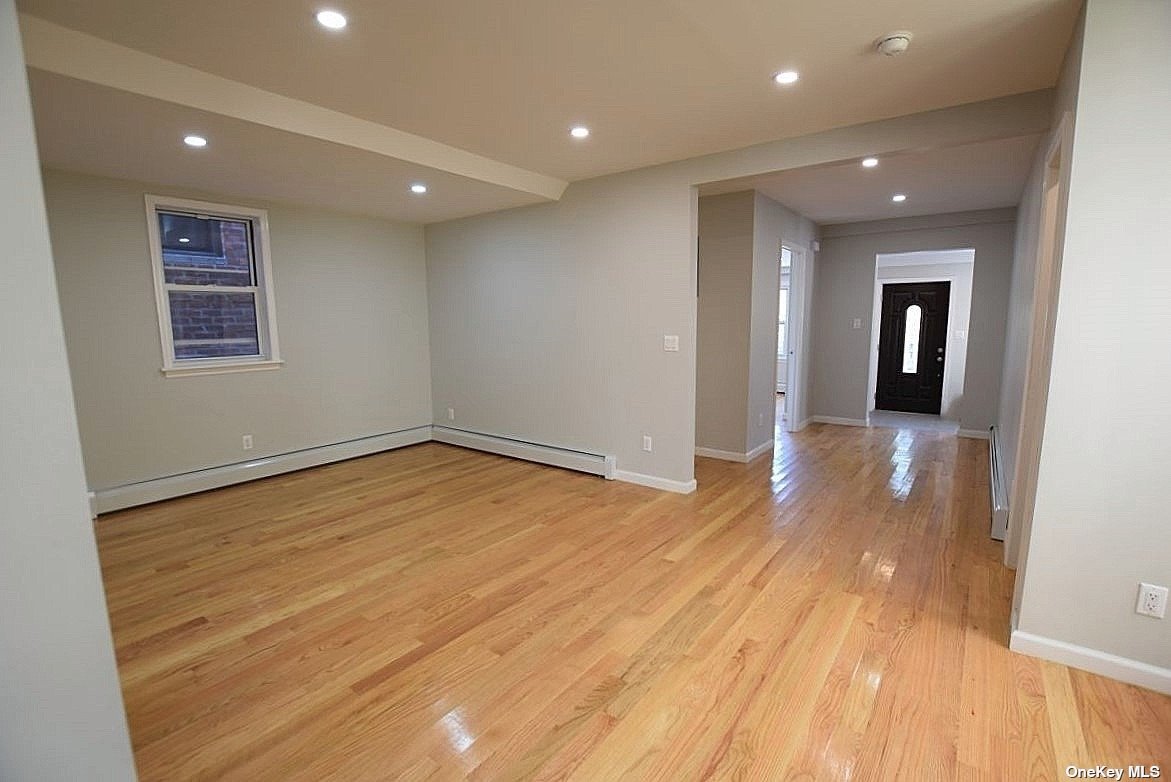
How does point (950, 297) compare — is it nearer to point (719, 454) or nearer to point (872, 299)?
point (872, 299)

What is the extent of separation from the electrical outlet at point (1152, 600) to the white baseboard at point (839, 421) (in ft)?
17.2

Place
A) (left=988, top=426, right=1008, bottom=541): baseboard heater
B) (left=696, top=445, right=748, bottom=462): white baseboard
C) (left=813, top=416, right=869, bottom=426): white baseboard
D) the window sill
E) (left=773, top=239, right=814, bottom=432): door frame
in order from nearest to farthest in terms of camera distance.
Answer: (left=988, top=426, right=1008, bottom=541): baseboard heater
the window sill
(left=696, top=445, right=748, bottom=462): white baseboard
(left=773, top=239, right=814, bottom=432): door frame
(left=813, top=416, right=869, bottom=426): white baseboard

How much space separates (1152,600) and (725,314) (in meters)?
3.67

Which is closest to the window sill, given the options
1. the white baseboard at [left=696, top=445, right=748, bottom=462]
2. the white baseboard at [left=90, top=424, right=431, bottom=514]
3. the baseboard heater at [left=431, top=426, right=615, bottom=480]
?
the white baseboard at [left=90, top=424, right=431, bottom=514]

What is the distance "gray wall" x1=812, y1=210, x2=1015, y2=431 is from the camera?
5.93m

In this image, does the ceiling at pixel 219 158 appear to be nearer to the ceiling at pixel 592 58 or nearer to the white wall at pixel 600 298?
the ceiling at pixel 592 58

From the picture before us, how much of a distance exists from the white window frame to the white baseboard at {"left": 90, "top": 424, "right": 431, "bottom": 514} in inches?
32.3

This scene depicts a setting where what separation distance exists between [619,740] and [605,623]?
69cm

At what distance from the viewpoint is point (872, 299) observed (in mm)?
6680

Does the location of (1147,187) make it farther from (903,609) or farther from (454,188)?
(454,188)

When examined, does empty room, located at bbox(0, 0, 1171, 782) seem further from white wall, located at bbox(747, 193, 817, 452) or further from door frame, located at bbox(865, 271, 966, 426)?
door frame, located at bbox(865, 271, 966, 426)

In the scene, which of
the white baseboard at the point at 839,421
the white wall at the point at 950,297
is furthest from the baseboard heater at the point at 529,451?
the white wall at the point at 950,297

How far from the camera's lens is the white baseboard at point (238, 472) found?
3869mm

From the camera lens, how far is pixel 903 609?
2.56 metres
